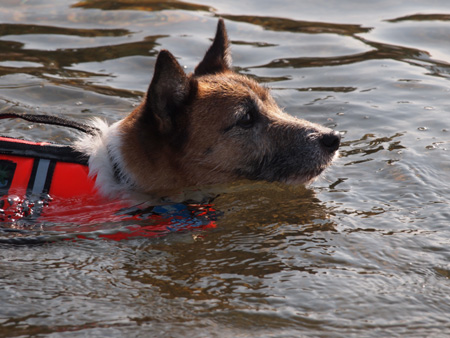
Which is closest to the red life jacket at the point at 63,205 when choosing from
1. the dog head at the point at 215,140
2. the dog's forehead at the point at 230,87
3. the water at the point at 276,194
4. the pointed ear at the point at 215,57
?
the water at the point at 276,194

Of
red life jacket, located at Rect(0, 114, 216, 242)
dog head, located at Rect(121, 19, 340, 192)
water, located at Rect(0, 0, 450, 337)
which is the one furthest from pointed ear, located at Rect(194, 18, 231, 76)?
red life jacket, located at Rect(0, 114, 216, 242)

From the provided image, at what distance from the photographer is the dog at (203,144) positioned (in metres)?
5.57

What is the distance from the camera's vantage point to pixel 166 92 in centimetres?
540

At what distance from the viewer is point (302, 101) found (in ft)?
27.6

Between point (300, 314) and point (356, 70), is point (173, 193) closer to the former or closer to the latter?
point (300, 314)

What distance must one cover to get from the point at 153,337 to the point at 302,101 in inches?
194

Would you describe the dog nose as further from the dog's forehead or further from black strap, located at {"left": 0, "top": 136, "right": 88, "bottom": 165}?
black strap, located at {"left": 0, "top": 136, "right": 88, "bottom": 165}

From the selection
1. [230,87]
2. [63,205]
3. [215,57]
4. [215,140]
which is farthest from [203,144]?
[63,205]

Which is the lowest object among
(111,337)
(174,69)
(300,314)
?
(111,337)

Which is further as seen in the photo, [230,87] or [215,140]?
[230,87]

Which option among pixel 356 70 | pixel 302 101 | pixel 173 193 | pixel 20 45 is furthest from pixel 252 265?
pixel 20 45

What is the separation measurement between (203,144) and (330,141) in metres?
1.07

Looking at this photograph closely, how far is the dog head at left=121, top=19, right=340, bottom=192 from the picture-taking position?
556 cm

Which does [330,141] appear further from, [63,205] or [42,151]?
[42,151]
